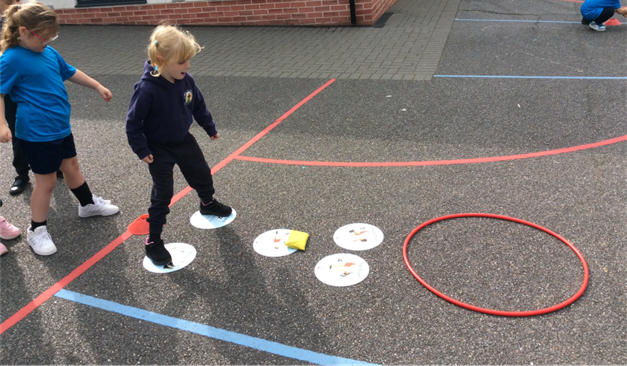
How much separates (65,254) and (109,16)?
10.3 metres

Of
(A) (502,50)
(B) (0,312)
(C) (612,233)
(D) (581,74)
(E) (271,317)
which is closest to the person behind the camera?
(E) (271,317)

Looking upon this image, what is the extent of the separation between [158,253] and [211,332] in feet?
2.76

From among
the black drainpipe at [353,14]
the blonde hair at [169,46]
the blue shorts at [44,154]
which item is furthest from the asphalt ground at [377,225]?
the black drainpipe at [353,14]

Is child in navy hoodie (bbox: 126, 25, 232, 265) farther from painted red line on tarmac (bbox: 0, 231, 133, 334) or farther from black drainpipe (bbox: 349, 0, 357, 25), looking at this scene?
black drainpipe (bbox: 349, 0, 357, 25)

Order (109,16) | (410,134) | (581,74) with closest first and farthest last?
(410,134), (581,74), (109,16)

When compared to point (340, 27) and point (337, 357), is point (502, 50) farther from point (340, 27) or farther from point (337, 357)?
point (337, 357)

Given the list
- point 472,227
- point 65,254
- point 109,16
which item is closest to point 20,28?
point 65,254

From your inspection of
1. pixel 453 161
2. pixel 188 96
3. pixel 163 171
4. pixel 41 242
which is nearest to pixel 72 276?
pixel 41 242

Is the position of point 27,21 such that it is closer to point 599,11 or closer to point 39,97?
point 39,97

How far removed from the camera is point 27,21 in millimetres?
3088

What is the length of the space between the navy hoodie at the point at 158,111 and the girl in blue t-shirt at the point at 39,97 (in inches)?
27.3

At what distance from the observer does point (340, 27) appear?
10.6m

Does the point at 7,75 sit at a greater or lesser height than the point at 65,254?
greater

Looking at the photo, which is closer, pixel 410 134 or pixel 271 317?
pixel 271 317
